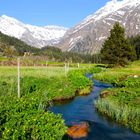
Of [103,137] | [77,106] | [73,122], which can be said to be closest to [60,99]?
[77,106]

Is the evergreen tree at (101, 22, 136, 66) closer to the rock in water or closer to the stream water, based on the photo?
the stream water

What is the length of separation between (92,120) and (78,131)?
4.95m

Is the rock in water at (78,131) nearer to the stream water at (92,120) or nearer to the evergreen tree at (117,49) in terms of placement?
the stream water at (92,120)

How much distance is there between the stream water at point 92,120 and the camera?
25891mm

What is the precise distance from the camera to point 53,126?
19.6m

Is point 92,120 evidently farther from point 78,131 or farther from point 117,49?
point 117,49

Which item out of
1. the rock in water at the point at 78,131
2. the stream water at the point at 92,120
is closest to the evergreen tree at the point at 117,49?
the stream water at the point at 92,120

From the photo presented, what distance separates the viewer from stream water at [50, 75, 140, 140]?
25891mm

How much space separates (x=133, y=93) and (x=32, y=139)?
2423 cm

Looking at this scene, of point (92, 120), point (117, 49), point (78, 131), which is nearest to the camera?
point (78, 131)

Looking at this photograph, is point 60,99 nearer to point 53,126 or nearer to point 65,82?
point 65,82

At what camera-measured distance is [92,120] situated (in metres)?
31.0

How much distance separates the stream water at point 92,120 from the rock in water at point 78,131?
44 cm

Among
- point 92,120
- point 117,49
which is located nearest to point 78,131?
point 92,120
